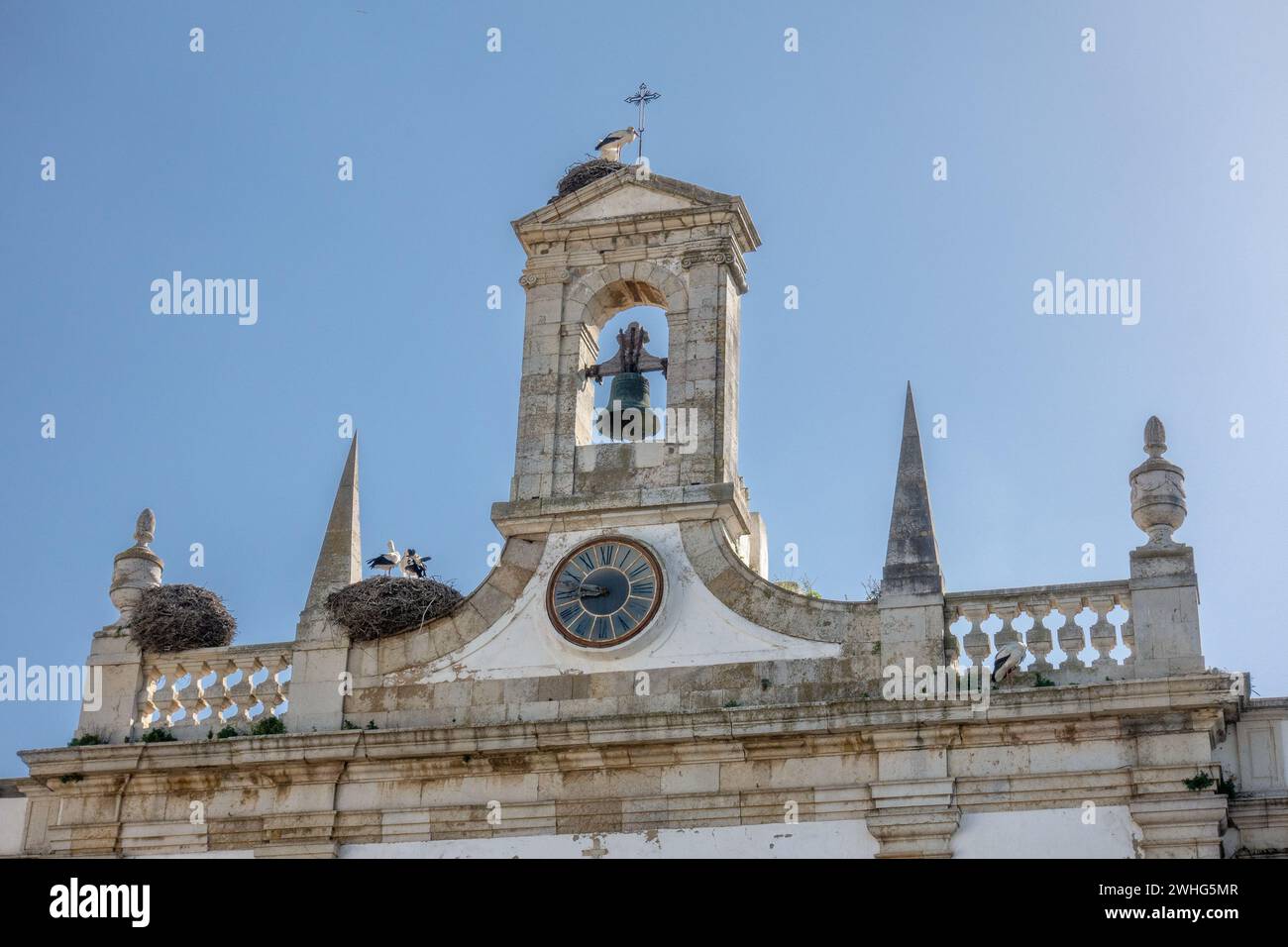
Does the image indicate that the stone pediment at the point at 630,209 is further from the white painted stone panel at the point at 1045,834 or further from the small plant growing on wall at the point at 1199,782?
the small plant growing on wall at the point at 1199,782

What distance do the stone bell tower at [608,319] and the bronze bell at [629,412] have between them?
19 cm

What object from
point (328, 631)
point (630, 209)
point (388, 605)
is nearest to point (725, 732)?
point (388, 605)

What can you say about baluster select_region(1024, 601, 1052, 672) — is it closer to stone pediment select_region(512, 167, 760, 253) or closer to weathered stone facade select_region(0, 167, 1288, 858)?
weathered stone facade select_region(0, 167, 1288, 858)

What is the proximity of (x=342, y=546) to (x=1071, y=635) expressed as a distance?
206 inches

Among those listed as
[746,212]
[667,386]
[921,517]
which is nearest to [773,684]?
[921,517]

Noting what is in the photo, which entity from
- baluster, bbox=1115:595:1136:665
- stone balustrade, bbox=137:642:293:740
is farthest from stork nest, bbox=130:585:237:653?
baluster, bbox=1115:595:1136:665

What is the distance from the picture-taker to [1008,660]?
1480 centimetres

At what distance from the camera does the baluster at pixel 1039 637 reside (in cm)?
1489

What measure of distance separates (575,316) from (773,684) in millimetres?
3377

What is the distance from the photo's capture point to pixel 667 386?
54.6 feet

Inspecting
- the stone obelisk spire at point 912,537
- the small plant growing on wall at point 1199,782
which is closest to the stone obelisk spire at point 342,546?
the stone obelisk spire at point 912,537

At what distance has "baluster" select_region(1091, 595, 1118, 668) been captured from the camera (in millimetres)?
14797

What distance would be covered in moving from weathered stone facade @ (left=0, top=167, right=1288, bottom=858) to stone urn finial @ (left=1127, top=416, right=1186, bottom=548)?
0.06 ft
